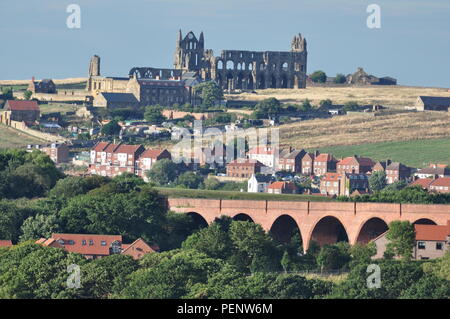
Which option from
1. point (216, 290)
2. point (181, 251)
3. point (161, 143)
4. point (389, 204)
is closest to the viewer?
point (216, 290)

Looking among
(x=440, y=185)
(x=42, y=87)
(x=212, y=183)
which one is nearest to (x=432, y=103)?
(x=42, y=87)

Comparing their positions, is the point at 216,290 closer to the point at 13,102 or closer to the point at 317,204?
the point at 317,204

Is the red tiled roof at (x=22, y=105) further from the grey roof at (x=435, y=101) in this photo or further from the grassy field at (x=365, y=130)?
the grey roof at (x=435, y=101)

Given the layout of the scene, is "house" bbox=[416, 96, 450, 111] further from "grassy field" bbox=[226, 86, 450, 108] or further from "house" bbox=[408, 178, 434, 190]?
"house" bbox=[408, 178, 434, 190]

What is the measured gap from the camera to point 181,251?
73500 millimetres

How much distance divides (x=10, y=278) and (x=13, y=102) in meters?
72.3

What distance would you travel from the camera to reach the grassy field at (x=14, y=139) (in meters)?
126

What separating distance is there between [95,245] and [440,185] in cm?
3096

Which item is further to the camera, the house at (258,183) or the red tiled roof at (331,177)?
the red tiled roof at (331,177)

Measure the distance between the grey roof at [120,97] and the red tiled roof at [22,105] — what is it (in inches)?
368

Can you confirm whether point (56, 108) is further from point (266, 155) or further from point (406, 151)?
point (406, 151)

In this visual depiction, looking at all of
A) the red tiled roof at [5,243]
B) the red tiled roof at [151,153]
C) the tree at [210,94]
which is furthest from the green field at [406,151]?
the red tiled roof at [5,243]

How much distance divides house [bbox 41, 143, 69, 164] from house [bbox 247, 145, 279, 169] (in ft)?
44.0
